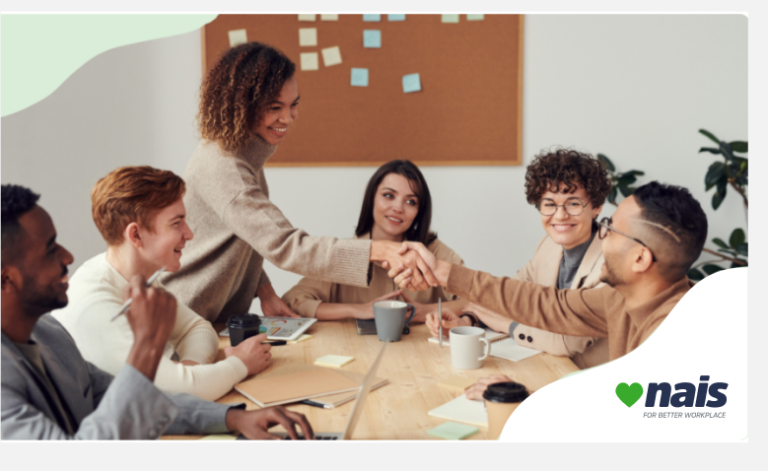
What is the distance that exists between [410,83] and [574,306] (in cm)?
69

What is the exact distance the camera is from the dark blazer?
789 mm

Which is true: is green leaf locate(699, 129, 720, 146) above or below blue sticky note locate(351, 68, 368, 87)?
below

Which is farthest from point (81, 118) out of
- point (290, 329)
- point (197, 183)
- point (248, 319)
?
point (290, 329)

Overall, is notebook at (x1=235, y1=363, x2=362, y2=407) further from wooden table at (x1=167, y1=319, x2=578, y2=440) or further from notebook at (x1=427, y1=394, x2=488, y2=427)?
notebook at (x1=427, y1=394, x2=488, y2=427)

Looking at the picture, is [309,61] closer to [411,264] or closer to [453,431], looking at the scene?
[411,264]

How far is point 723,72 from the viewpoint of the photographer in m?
1.16

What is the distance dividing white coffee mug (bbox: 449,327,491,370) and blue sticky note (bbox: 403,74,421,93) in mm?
644

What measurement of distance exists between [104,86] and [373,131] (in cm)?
62

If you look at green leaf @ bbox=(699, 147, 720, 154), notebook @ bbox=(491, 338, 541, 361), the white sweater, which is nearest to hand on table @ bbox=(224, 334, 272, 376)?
the white sweater

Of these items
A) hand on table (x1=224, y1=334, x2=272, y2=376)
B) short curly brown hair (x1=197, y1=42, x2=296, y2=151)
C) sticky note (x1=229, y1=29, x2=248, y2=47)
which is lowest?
hand on table (x1=224, y1=334, x2=272, y2=376)

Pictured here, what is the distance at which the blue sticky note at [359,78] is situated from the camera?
4.62 ft

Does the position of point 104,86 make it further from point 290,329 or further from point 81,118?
point 290,329

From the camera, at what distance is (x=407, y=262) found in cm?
125

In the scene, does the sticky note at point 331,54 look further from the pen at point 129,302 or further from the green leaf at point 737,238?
the green leaf at point 737,238
